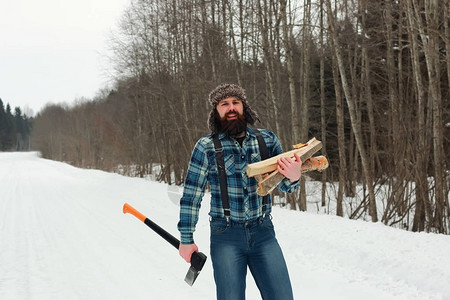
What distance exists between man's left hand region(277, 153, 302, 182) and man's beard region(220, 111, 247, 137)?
347 millimetres

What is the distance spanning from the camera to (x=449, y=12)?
7.84m

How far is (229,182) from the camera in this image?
2398 millimetres

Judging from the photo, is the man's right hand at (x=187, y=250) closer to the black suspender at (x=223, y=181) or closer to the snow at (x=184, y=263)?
the black suspender at (x=223, y=181)

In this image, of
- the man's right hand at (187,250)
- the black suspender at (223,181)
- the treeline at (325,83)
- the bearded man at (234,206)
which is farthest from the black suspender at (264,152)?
the treeline at (325,83)

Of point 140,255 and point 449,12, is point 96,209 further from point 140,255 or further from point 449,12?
point 449,12

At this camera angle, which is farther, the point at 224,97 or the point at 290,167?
the point at 224,97

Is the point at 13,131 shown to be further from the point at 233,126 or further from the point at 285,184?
the point at 285,184

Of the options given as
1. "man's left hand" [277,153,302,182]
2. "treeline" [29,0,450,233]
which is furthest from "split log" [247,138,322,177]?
"treeline" [29,0,450,233]

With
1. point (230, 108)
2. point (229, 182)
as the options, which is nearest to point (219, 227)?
point (229, 182)

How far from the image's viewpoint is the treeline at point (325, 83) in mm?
8820

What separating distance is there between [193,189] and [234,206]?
295mm

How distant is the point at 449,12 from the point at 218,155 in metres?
7.48

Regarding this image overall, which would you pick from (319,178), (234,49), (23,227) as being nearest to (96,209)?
(23,227)

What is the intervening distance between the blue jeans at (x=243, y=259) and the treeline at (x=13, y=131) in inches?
5306
